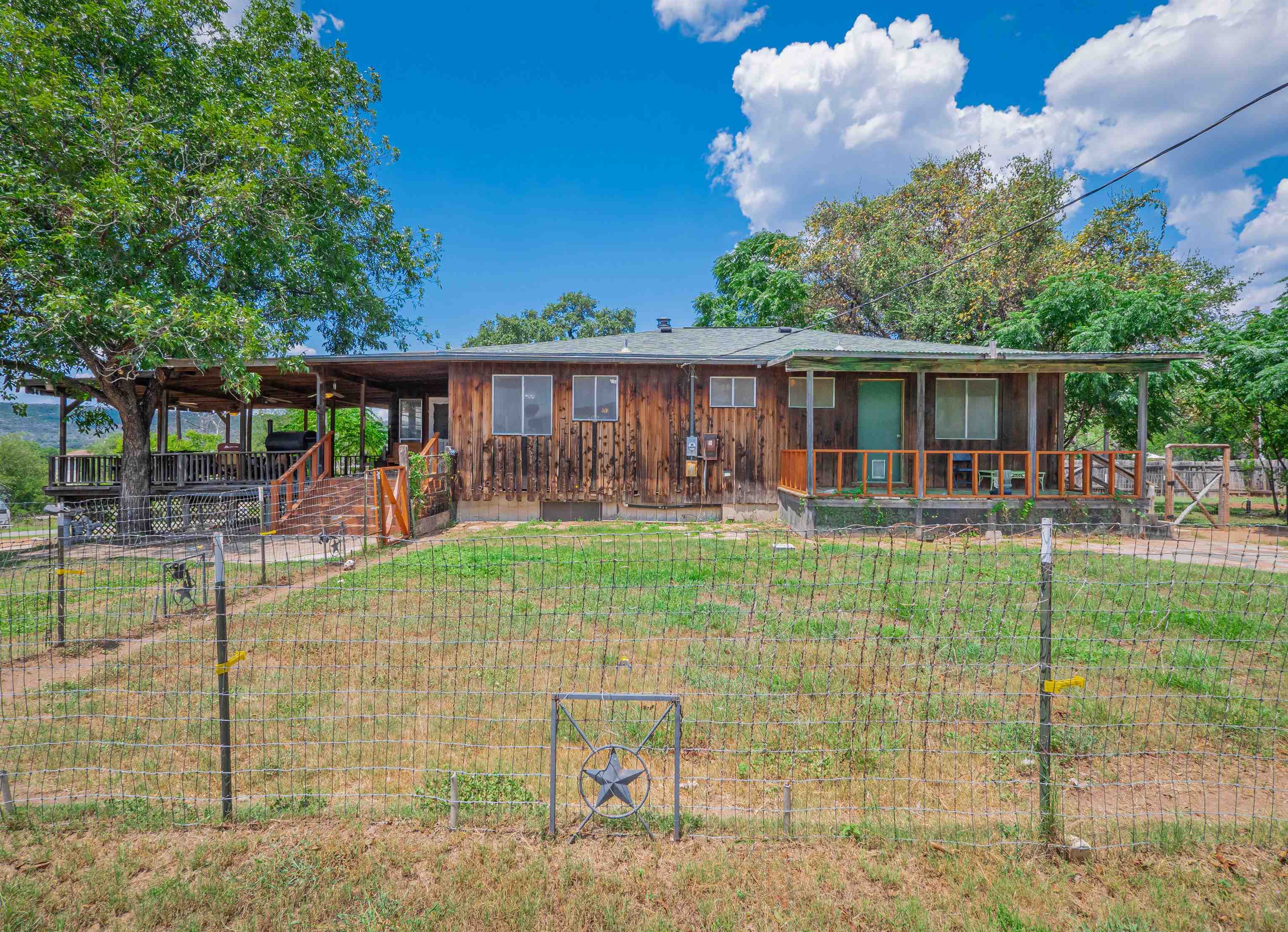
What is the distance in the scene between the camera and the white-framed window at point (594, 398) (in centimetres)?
1330

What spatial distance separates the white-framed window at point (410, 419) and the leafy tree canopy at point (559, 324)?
78.3ft

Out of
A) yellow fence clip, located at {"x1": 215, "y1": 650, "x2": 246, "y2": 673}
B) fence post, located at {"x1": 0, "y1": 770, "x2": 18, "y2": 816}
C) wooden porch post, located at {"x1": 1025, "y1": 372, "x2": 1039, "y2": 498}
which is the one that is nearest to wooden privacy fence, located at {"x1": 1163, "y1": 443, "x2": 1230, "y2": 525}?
wooden porch post, located at {"x1": 1025, "y1": 372, "x2": 1039, "y2": 498}

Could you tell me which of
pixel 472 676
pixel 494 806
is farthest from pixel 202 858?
pixel 472 676

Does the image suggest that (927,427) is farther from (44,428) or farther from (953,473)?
(44,428)

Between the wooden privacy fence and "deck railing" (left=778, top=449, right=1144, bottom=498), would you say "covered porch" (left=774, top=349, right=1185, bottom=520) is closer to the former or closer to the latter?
"deck railing" (left=778, top=449, right=1144, bottom=498)

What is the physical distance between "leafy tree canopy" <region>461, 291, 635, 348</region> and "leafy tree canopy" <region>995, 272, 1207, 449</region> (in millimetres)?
27675

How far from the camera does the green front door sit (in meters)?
13.3

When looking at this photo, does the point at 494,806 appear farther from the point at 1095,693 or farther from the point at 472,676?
the point at 1095,693

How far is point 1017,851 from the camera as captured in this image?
268 centimetres

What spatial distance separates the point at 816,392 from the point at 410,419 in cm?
1197

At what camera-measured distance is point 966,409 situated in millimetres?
13211

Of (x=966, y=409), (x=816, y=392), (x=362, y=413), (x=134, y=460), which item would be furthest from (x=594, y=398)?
(x=134, y=460)

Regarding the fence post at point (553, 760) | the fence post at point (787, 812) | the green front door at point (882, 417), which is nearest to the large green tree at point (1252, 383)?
the green front door at point (882, 417)

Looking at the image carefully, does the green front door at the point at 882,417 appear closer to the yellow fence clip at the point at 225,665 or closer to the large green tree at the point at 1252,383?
the large green tree at the point at 1252,383
